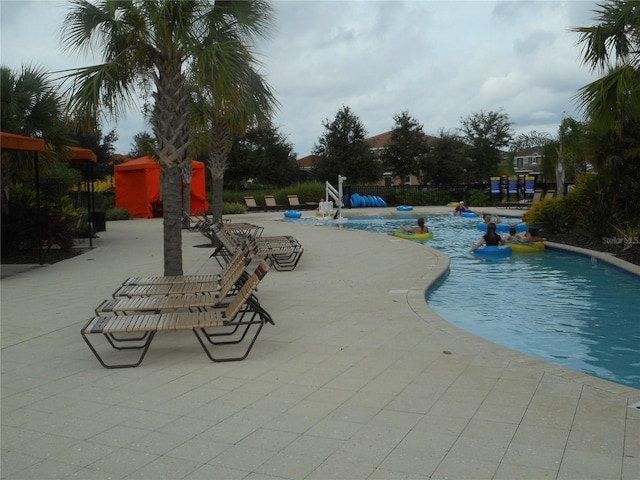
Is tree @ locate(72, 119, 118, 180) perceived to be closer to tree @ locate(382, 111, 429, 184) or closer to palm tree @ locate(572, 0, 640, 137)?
tree @ locate(382, 111, 429, 184)

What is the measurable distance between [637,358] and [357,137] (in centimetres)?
4282

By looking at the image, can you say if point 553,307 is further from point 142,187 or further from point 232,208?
point 232,208

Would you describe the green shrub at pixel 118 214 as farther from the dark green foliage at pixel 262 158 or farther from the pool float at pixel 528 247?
the pool float at pixel 528 247

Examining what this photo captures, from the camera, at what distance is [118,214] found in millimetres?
27750

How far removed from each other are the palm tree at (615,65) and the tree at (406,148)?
3913cm

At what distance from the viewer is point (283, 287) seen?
374 inches

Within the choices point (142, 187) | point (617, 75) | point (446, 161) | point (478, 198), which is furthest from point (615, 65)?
point (446, 161)

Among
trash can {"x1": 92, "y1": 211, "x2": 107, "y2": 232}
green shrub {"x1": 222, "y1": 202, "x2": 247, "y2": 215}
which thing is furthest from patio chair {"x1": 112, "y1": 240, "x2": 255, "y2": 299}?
green shrub {"x1": 222, "y1": 202, "x2": 247, "y2": 215}

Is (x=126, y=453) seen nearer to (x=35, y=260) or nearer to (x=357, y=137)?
(x=35, y=260)

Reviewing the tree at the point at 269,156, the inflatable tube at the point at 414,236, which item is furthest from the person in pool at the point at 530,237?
the tree at the point at 269,156

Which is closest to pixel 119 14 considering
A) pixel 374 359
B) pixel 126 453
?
pixel 374 359

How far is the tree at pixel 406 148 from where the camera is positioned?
51.3 meters

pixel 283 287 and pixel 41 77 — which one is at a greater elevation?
pixel 41 77

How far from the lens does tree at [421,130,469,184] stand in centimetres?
4916
